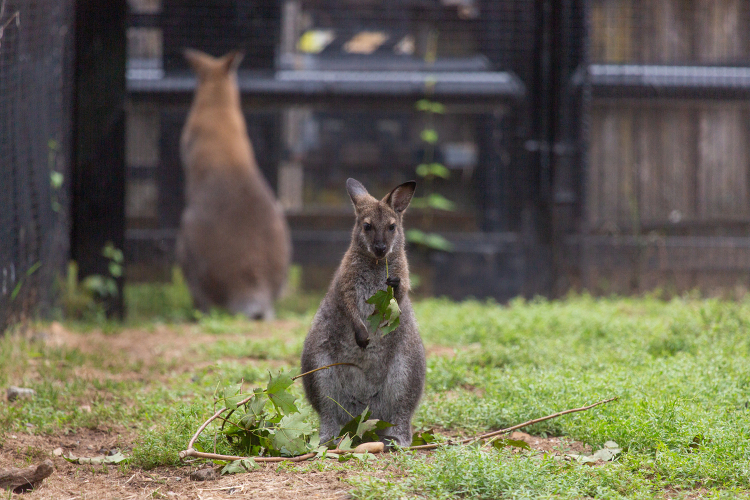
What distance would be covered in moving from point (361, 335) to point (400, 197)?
69 cm

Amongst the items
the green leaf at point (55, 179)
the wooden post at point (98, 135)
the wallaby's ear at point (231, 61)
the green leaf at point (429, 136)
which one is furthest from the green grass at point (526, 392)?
the wallaby's ear at point (231, 61)

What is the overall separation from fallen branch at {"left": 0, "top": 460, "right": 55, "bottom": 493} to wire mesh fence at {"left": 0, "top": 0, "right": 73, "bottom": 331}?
7.25 feet

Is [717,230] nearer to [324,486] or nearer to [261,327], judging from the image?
[261,327]

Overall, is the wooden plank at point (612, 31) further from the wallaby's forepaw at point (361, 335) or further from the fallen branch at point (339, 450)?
the wallaby's forepaw at point (361, 335)

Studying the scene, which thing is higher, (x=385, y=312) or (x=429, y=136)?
(x=429, y=136)

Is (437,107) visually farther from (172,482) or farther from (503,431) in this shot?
(172,482)

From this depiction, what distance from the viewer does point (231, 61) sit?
23.9 ft

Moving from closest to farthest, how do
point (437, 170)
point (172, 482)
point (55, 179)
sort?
point (172, 482) < point (55, 179) < point (437, 170)

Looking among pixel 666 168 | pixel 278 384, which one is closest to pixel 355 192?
pixel 278 384

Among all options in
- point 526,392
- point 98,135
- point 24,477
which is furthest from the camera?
point 98,135

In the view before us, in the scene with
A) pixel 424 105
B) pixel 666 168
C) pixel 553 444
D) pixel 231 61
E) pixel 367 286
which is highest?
pixel 231 61

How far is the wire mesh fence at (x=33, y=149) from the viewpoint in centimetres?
484

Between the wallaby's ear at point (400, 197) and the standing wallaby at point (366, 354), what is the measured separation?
26 millimetres

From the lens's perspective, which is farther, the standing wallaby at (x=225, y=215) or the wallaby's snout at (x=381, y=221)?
the standing wallaby at (x=225, y=215)
